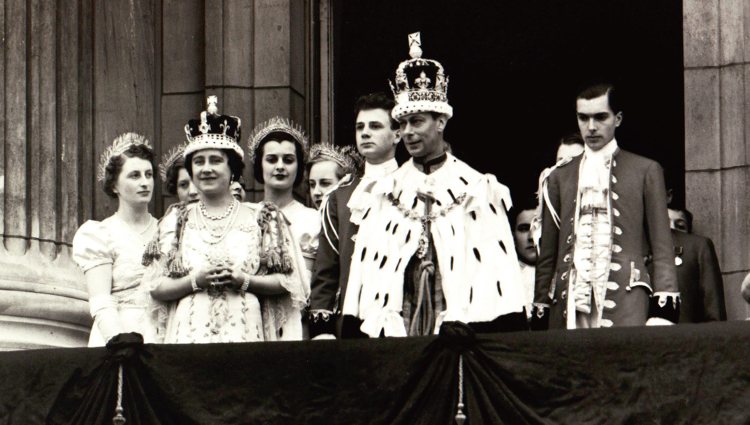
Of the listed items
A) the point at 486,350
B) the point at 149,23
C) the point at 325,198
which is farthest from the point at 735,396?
the point at 149,23

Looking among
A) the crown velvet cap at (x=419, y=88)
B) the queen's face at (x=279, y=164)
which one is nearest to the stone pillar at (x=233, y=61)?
the queen's face at (x=279, y=164)

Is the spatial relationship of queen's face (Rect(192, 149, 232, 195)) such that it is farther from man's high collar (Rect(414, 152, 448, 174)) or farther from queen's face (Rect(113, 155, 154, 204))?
man's high collar (Rect(414, 152, 448, 174))

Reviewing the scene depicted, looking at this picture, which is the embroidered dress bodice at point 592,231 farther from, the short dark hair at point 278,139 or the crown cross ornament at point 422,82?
the short dark hair at point 278,139

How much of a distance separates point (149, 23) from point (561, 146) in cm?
359

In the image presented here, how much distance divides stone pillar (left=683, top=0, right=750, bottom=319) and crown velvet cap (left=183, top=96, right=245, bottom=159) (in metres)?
3.38

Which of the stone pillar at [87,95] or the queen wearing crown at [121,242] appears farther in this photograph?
the stone pillar at [87,95]

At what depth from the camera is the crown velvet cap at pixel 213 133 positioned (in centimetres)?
1483

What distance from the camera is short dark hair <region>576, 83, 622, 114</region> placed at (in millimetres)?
14359

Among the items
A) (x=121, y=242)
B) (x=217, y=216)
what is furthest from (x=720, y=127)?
(x=121, y=242)

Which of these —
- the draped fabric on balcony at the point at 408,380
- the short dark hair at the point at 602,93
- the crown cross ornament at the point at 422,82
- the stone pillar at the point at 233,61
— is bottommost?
the draped fabric on balcony at the point at 408,380

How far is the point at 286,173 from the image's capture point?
15.8m

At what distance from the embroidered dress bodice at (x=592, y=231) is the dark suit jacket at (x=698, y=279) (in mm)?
1094

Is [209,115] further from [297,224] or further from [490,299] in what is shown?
[490,299]

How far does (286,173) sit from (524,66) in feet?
15.5
